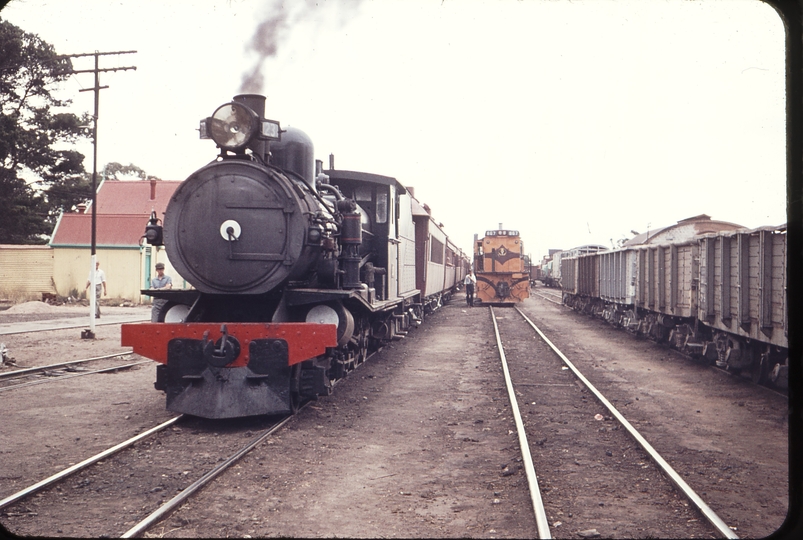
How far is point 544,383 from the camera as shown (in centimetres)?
918

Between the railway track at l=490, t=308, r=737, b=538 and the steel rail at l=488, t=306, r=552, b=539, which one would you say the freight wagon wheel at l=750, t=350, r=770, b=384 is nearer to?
the railway track at l=490, t=308, r=737, b=538

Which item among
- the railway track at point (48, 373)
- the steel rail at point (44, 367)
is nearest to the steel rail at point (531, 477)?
the railway track at point (48, 373)

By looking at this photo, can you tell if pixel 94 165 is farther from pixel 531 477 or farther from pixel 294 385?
pixel 531 477

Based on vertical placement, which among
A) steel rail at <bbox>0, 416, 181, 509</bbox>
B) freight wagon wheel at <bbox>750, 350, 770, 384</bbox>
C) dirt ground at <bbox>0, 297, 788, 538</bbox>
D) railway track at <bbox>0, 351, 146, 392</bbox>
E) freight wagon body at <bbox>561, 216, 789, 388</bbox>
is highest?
freight wagon body at <bbox>561, 216, 789, 388</bbox>

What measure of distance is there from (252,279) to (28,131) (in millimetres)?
22966

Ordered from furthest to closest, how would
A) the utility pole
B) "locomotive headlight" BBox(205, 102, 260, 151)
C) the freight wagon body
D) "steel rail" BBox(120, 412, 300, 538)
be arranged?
the utility pole → the freight wagon body → "locomotive headlight" BBox(205, 102, 260, 151) → "steel rail" BBox(120, 412, 300, 538)

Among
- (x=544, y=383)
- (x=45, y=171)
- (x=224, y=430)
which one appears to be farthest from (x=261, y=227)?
(x=45, y=171)

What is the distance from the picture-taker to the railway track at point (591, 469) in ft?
13.2

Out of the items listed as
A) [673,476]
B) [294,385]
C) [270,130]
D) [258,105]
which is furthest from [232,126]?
[673,476]

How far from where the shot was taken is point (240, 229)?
6664 mm

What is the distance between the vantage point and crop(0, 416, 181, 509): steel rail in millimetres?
4121

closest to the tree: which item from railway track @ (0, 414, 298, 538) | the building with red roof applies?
the building with red roof

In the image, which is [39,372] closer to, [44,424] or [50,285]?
[44,424]

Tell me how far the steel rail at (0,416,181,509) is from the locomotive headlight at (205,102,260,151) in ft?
9.36
